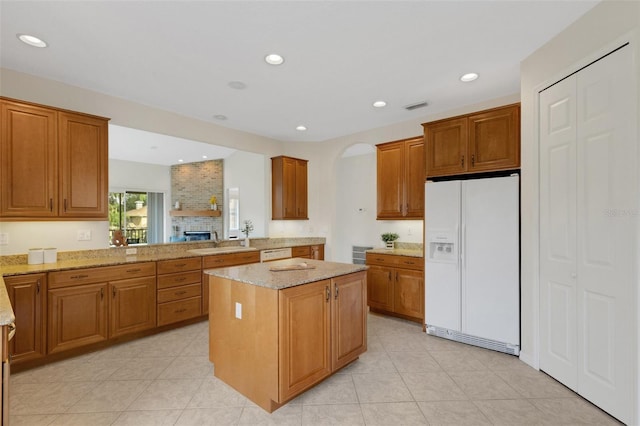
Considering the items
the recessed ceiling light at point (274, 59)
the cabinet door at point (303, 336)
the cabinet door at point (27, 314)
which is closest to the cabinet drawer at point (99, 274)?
the cabinet door at point (27, 314)

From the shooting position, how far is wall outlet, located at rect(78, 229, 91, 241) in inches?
137

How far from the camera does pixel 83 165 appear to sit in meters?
3.25

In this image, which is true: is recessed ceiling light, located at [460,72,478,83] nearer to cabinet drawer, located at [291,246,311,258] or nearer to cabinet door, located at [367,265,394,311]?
cabinet door, located at [367,265,394,311]

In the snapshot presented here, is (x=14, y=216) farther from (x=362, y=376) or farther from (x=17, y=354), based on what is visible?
(x=362, y=376)

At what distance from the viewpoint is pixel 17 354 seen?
263 cm

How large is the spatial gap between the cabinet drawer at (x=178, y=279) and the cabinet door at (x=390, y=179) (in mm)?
2743

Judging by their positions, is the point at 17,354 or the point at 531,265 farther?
the point at 531,265

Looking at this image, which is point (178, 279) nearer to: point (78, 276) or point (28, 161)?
point (78, 276)

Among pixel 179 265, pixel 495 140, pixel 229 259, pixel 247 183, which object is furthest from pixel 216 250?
pixel 495 140

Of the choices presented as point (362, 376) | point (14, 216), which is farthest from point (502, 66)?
point (14, 216)

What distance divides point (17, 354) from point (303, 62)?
369 centimetres

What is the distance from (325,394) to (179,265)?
8.11ft

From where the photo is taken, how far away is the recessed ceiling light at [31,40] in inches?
→ 96.2

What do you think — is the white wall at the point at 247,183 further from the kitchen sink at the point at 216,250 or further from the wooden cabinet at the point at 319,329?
A: the wooden cabinet at the point at 319,329
